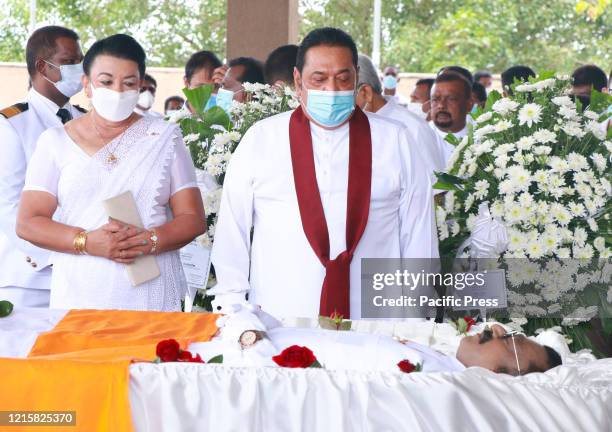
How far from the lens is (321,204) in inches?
177

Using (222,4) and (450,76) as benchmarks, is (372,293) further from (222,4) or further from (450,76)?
(222,4)

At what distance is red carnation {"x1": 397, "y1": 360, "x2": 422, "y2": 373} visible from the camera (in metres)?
3.33

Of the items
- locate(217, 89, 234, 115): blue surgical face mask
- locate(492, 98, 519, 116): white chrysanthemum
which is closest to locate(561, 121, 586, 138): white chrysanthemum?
locate(492, 98, 519, 116): white chrysanthemum

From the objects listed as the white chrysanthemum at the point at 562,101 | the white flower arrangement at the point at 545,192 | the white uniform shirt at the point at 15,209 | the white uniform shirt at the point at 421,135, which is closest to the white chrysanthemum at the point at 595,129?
the white flower arrangement at the point at 545,192

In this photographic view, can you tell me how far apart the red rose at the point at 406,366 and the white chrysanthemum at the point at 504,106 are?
1.92m

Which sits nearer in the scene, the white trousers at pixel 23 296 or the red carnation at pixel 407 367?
the red carnation at pixel 407 367

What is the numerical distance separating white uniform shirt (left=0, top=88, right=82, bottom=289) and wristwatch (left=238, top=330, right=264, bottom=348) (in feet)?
5.62

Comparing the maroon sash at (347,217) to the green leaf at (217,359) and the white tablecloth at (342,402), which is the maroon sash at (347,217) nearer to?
the green leaf at (217,359)

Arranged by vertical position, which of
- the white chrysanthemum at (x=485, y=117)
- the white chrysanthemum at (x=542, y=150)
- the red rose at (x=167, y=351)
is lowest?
the red rose at (x=167, y=351)

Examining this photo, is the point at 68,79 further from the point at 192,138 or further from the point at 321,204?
the point at 321,204

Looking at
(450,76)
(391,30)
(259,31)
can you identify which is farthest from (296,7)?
(391,30)

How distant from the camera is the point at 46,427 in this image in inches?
120

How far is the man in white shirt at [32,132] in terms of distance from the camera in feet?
16.6

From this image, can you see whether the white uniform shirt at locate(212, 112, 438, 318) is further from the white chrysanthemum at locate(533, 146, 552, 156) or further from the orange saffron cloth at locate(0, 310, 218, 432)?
the orange saffron cloth at locate(0, 310, 218, 432)
